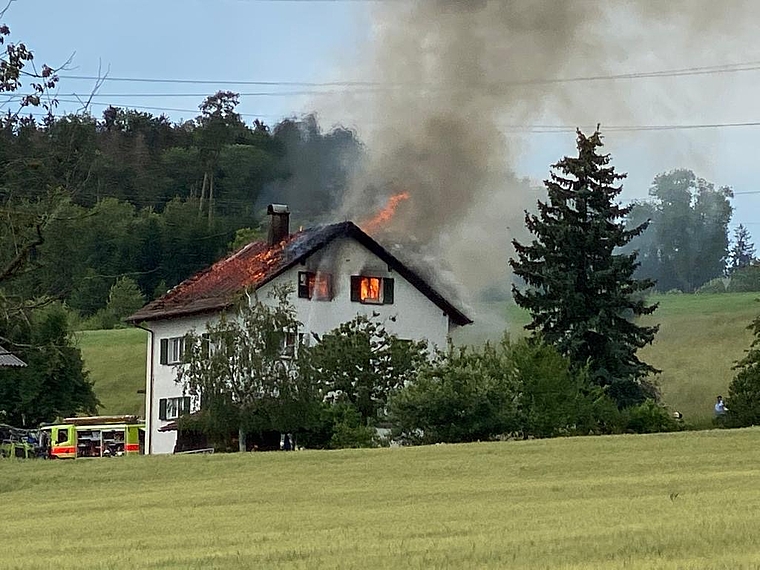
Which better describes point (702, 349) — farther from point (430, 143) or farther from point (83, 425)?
point (430, 143)

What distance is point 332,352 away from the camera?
47750 millimetres

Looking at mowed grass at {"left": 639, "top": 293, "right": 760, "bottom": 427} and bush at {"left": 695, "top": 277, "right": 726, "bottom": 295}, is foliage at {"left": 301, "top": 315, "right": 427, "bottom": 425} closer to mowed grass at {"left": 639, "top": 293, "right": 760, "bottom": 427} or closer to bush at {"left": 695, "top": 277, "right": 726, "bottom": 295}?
mowed grass at {"left": 639, "top": 293, "right": 760, "bottom": 427}

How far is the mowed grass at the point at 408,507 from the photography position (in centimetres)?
1395

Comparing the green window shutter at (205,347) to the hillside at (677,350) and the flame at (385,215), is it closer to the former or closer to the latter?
the flame at (385,215)

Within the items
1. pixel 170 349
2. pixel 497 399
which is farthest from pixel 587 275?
pixel 170 349

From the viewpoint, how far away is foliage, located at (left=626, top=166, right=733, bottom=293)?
11881cm

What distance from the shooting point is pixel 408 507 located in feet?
68.5

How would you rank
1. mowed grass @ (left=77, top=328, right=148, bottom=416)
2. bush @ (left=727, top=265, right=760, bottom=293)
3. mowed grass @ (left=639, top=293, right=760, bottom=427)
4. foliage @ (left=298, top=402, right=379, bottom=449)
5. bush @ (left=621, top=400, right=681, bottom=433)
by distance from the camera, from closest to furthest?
foliage @ (left=298, top=402, right=379, bottom=449)
bush @ (left=621, top=400, right=681, bottom=433)
mowed grass @ (left=639, top=293, right=760, bottom=427)
mowed grass @ (left=77, top=328, right=148, bottom=416)
bush @ (left=727, top=265, right=760, bottom=293)

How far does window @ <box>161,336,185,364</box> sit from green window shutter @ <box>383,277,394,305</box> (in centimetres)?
858

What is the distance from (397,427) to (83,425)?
87.9 feet

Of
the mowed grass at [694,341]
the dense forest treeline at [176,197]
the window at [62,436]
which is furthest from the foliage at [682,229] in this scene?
the window at [62,436]

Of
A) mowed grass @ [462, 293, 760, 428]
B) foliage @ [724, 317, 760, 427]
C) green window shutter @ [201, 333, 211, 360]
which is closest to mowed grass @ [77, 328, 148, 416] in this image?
mowed grass @ [462, 293, 760, 428]

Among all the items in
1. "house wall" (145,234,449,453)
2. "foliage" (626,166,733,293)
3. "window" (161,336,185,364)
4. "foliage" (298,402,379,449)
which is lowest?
"foliage" (298,402,379,449)

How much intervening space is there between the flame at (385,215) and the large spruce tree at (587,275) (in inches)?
180
